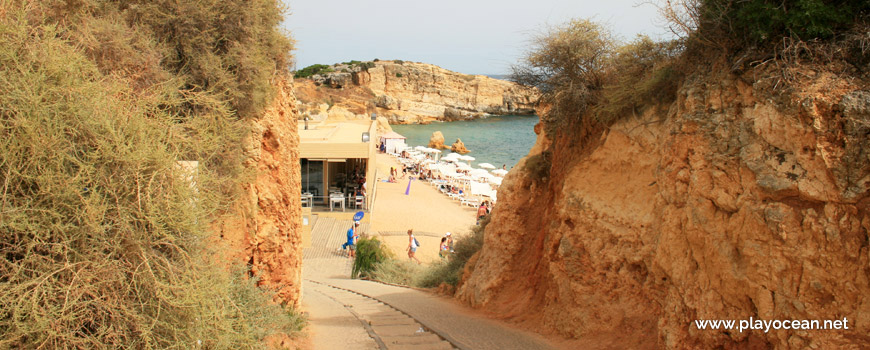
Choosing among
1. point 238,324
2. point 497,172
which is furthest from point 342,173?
point 238,324

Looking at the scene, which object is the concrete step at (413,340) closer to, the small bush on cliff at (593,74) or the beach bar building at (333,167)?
the small bush on cliff at (593,74)

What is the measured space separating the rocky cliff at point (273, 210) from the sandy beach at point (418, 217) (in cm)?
988

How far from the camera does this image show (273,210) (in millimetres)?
9242

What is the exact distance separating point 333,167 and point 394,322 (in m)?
18.2

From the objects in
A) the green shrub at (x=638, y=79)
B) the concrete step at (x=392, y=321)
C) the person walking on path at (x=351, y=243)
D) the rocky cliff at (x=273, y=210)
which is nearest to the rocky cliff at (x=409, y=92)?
the person walking on path at (x=351, y=243)

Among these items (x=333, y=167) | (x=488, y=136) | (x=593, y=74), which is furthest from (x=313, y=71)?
(x=593, y=74)

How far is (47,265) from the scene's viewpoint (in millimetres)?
4418

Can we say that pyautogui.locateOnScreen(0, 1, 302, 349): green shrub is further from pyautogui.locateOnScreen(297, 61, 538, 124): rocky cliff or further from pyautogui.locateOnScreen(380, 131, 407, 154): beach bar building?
pyautogui.locateOnScreen(297, 61, 538, 124): rocky cliff

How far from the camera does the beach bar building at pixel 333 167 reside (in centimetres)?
2325

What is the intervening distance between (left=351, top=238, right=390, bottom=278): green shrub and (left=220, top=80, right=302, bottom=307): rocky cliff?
22.7 ft

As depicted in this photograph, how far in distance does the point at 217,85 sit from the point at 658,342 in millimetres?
6626

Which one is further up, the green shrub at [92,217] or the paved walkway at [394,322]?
the green shrub at [92,217]

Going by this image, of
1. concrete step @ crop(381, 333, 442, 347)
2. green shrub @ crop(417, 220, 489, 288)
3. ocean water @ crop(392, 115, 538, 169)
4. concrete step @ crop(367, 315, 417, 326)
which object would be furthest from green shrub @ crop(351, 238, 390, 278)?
ocean water @ crop(392, 115, 538, 169)

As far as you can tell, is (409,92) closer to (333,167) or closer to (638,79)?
(333,167)
